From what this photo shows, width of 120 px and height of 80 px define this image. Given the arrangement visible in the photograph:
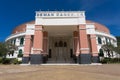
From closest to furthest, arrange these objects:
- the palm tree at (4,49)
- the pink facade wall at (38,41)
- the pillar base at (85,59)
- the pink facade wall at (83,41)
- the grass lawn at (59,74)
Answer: the grass lawn at (59,74), the pillar base at (85,59), the pink facade wall at (83,41), the pink facade wall at (38,41), the palm tree at (4,49)

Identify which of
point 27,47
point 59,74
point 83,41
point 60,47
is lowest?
point 59,74

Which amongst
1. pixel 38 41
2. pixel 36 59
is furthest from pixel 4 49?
pixel 36 59

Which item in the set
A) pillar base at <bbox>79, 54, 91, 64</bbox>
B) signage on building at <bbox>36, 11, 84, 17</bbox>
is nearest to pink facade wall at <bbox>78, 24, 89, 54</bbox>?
pillar base at <bbox>79, 54, 91, 64</bbox>

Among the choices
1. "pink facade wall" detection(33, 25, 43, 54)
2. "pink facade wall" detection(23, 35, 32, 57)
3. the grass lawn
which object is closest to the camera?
the grass lawn

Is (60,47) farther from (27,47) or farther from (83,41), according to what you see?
(83,41)

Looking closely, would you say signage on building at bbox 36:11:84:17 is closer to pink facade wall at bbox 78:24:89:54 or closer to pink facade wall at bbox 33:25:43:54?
pink facade wall at bbox 33:25:43:54

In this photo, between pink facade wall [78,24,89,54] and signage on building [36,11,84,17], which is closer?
pink facade wall [78,24,89,54]

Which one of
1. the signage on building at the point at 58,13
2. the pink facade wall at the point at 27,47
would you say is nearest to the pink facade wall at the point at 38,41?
the signage on building at the point at 58,13

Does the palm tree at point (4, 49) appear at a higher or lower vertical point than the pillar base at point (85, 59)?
higher

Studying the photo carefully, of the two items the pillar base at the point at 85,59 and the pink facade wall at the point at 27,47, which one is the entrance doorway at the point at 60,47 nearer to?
the pink facade wall at the point at 27,47

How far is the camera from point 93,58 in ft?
69.4

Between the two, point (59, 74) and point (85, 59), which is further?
point (85, 59)

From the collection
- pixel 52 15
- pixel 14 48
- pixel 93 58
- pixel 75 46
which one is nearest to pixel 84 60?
pixel 93 58

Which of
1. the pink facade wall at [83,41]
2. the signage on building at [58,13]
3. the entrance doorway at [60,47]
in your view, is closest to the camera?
the pink facade wall at [83,41]
